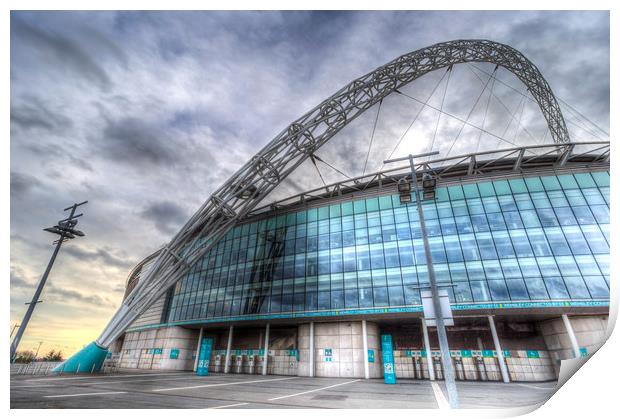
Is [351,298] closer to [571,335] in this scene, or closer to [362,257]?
[362,257]

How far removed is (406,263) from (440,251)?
10.7ft

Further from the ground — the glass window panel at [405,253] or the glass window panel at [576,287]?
the glass window panel at [405,253]

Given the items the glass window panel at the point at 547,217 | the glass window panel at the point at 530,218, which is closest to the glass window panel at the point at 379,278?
the glass window panel at the point at 530,218

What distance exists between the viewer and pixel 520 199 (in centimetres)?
2683

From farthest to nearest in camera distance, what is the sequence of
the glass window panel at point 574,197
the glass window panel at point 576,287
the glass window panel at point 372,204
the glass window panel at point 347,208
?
the glass window panel at point 347,208, the glass window panel at point 372,204, the glass window panel at point 574,197, the glass window panel at point 576,287

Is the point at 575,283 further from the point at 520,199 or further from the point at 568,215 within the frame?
the point at 520,199

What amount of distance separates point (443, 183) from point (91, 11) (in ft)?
96.8

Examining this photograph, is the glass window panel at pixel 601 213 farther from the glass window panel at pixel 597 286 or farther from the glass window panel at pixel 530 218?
the glass window panel at pixel 597 286

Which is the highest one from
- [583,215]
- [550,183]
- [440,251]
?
[550,183]

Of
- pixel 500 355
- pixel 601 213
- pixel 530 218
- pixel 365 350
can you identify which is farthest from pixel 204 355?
pixel 601 213

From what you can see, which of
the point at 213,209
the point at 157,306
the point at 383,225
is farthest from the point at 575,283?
the point at 157,306

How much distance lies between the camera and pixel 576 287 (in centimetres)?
2223

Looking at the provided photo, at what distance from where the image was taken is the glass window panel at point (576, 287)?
22.0 meters

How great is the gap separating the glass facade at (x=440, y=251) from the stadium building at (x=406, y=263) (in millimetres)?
118
